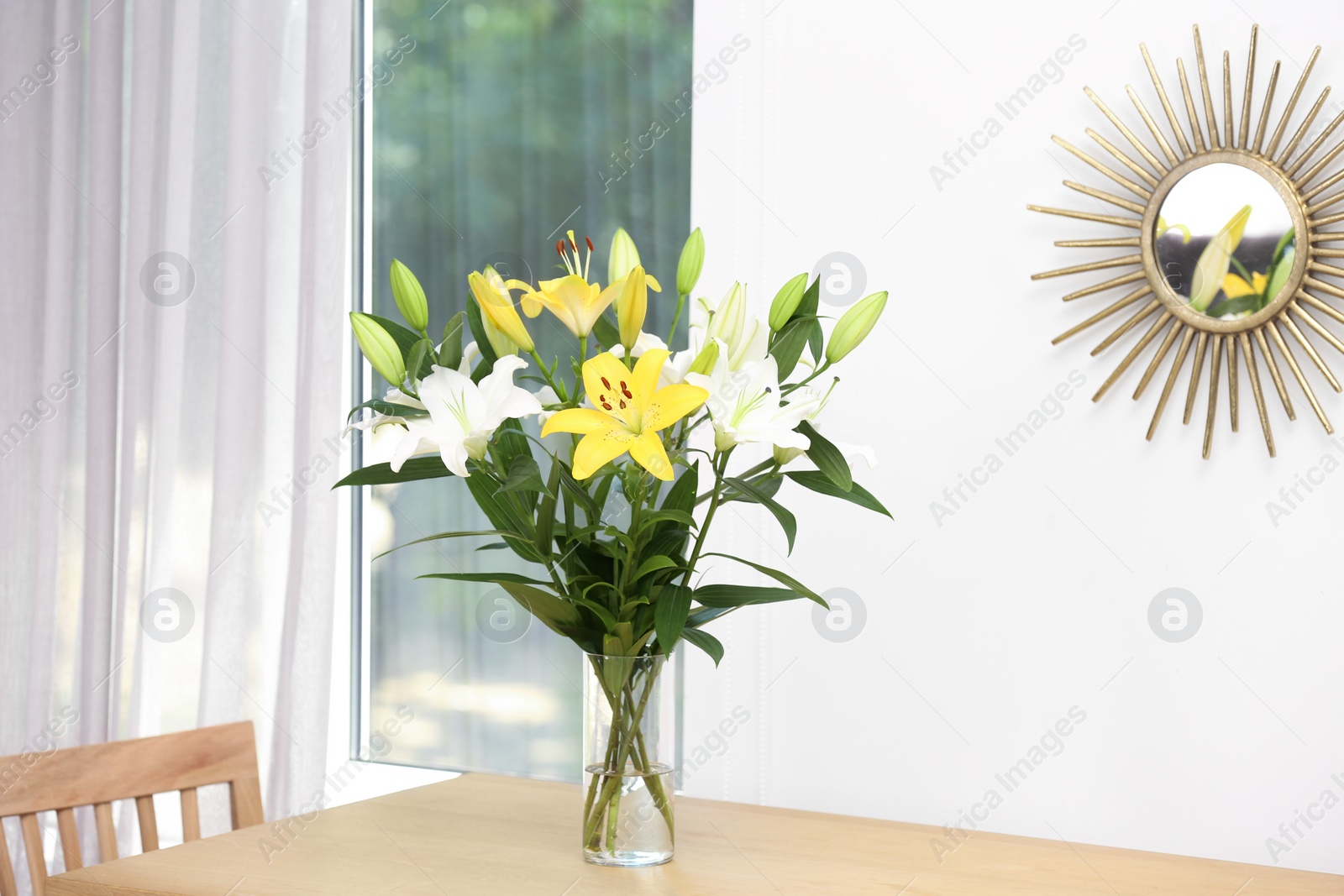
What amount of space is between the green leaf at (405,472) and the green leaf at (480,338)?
98 millimetres

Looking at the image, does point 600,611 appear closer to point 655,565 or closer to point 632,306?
point 655,565

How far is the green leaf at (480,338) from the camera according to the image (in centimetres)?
110

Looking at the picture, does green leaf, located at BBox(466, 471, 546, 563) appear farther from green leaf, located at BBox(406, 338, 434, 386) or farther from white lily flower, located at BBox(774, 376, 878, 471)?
white lily flower, located at BBox(774, 376, 878, 471)

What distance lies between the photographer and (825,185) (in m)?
1.74

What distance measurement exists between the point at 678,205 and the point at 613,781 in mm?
1120

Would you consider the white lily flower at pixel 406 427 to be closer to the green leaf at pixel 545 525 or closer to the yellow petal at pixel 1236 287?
the green leaf at pixel 545 525

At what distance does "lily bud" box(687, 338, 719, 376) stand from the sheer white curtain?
1263mm

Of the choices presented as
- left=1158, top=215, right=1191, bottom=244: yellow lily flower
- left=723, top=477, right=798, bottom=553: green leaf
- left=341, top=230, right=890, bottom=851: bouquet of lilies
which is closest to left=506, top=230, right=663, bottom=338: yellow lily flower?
left=341, top=230, right=890, bottom=851: bouquet of lilies

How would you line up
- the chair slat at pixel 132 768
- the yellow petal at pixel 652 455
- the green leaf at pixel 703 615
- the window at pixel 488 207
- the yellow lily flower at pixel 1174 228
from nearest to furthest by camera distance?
the yellow petal at pixel 652 455 → the green leaf at pixel 703 615 → the chair slat at pixel 132 768 → the yellow lily flower at pixel 1174 228 → the window at pixel 488 207

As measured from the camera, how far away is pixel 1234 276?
1.48 m

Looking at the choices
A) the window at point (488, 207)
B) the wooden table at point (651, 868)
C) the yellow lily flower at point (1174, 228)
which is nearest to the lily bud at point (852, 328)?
the wooden table at point (651, 868)

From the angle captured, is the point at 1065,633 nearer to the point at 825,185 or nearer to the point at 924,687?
the point at 924,687

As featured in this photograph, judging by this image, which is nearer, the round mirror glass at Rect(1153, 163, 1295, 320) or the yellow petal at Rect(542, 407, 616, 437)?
the yellow petal at Rect(542, 407, 616, 437)

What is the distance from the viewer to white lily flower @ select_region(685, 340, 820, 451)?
3.30 feet
